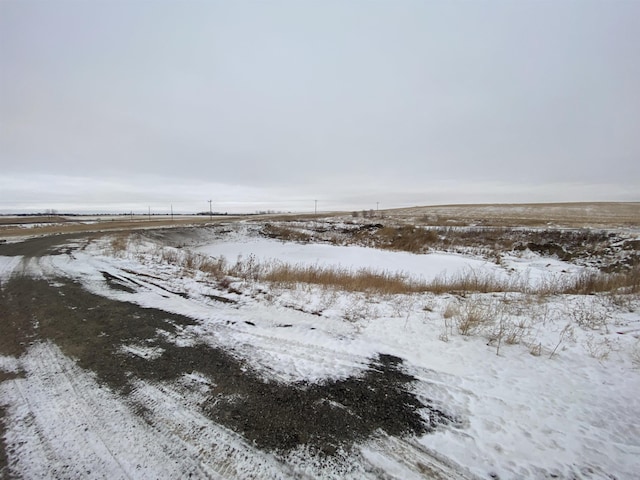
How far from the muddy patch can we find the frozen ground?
2cm

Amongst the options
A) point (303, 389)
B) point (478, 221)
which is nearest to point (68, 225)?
point (303, 389)

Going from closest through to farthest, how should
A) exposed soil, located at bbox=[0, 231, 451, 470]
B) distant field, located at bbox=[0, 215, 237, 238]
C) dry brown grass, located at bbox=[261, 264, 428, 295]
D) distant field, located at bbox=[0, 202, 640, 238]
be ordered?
exposed soil, located at bbox=[0, 231, 451, 470] < dry brown grass, located at bbox=[261, 264, 428, 295] < distant field, located at bbox=[0, 215, 237, 238] < distant field, located at bbox=[0, 202, 640, 238]

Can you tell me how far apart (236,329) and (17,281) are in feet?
25.8

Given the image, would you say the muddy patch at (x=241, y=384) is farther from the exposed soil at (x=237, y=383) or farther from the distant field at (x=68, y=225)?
the distant field at (x=68, y=225)

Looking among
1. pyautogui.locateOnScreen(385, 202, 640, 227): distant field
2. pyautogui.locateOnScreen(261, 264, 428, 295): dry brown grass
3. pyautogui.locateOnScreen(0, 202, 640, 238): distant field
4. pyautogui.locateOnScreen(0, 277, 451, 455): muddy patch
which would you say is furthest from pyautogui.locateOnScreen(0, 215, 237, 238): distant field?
pyautogui.locateOnScreen(385, 202, 640, 227): distant field

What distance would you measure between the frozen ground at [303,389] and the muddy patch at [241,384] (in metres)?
0.02

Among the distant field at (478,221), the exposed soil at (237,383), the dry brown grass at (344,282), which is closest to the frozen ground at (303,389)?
the exposed soil at (237,383)

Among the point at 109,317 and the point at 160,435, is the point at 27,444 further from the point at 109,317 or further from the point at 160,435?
the point at 109,317

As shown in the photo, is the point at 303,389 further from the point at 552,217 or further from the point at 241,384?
the point at 552,217

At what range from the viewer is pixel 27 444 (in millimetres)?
2354

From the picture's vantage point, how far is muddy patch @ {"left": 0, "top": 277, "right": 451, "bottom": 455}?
269 cm

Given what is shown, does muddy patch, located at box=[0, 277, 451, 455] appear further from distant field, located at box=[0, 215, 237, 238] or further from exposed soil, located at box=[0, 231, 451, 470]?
distant field, located at box=[0, 215, 237, 238]

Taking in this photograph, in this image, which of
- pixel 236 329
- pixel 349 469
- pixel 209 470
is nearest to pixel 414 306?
pixel 236 329

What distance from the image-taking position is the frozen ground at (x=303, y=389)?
2322 millimetres
